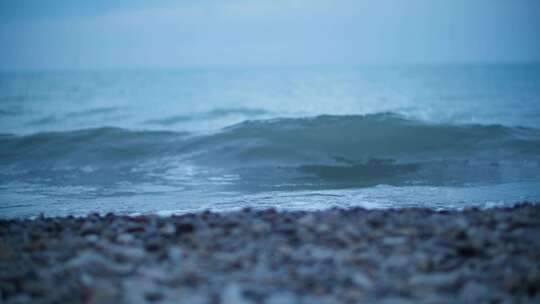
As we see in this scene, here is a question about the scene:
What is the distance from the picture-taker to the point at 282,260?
171 inches

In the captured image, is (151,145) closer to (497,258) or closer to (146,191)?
(146,191)

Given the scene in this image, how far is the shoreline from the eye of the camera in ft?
12.2

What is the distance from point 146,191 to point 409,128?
1027cm

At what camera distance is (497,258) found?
13.9 ft

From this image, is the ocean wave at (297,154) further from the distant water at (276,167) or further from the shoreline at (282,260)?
the shoreline at (282,260)

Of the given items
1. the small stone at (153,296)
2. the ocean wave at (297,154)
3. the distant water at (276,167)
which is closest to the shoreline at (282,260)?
the small stone at (153,296)

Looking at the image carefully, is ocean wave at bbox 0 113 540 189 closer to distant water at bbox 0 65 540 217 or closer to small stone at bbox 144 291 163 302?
distant water at bbox 0 65 540 217

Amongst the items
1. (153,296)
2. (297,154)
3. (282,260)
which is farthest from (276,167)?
(153,296)

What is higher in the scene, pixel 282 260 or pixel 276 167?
pixel 276 167

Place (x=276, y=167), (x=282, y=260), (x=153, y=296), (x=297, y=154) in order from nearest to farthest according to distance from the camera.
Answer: (x=153, y=296)
(x=282, y=260)
(x=276, y=167)
(x=297, y=154)

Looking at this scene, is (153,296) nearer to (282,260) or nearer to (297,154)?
(282,260)

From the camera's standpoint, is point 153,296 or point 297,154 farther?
point 297,154

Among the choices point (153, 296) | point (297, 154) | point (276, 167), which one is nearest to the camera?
point (153, 296)

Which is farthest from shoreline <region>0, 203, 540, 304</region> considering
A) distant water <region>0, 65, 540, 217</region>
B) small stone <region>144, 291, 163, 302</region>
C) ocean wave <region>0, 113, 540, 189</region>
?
ocean wave <region>0, 113, 540, 189</region>
